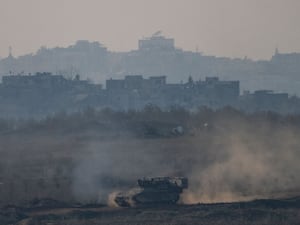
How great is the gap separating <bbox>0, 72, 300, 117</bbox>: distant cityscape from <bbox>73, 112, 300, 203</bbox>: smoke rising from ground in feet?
171

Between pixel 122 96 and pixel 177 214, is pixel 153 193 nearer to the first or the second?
pixel 177 214

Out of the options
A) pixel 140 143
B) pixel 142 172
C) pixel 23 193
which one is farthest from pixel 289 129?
pixel 23 193

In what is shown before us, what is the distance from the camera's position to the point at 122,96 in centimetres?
14325

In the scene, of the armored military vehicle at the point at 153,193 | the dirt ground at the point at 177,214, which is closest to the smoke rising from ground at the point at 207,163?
the armored military vehicle at the point at 153,193

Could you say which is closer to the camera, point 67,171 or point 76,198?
point 76,198

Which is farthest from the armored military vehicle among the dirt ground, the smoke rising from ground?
the smoke rising from ground

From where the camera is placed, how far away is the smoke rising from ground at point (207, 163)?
1971 inches

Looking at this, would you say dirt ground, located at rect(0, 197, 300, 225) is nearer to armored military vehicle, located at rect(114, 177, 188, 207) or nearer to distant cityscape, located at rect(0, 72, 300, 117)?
armored military vehicle, located at rect(114, 177, 188, 207)

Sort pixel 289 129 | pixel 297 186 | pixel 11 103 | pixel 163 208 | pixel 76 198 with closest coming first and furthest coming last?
pixel 163 208, pixel 76 198, pixel 297 186, pixel 289 129, pixel 11 103

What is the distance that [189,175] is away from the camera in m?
55.7

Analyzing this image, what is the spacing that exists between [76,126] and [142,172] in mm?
28589

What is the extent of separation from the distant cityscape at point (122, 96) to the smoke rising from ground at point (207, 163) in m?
52.2

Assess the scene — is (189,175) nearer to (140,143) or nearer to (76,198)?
(76,198)

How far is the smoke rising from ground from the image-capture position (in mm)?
50062
